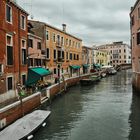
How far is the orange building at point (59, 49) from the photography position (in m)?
36.1

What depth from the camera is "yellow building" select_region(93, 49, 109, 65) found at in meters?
71.9

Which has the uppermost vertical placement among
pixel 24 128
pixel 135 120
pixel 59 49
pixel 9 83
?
pixel 59 49

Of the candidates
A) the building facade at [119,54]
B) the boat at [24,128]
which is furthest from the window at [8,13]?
the building facade at [119,54]

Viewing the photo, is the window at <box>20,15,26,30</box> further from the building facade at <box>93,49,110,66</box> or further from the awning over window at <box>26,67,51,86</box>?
the building facade at <box>93,49,110,66</box>

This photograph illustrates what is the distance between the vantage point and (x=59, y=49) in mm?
42312

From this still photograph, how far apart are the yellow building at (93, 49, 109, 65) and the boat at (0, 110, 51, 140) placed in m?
54.3

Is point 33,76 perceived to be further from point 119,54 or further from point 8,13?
point 119,54

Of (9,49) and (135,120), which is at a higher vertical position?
(9,49)

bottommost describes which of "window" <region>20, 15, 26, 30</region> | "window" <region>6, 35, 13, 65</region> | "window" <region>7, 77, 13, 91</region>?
"window" <region>7, 77, 13, 91</region>

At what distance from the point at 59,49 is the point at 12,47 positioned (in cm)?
1971

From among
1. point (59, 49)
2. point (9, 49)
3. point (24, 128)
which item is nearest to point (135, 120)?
point (24, 128)

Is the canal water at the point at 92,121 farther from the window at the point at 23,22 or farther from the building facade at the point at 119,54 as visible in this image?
the building facade at the point at 119,54

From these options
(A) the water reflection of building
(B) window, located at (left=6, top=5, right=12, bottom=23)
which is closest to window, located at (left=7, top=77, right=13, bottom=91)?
(B) window, located at (left=6, top=5, right=12, bottom=23)

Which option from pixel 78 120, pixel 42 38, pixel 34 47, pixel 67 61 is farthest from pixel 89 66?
pixel 78 120
